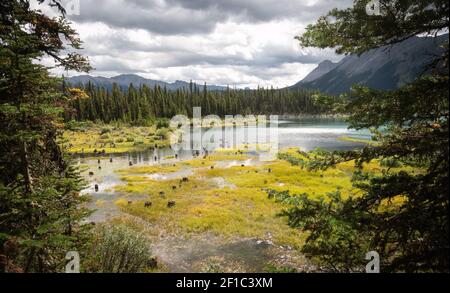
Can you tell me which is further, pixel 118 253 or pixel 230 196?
pixel 230 196

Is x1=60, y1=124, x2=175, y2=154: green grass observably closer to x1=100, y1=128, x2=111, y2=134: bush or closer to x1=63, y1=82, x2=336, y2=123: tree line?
x1=100, y1=128, x2=111, y2=134: bush

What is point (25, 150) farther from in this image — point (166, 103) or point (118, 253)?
point (166, 103)

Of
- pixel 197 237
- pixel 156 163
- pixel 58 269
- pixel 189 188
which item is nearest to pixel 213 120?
pixel 156 163

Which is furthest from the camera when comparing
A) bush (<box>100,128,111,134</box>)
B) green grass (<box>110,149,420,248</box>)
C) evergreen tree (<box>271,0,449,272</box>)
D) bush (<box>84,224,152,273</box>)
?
bush (<box>100,128,111,134</box>)

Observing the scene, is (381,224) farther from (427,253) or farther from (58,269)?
(58,269)

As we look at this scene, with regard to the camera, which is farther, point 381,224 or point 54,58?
point 54,58

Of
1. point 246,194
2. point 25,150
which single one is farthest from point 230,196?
point 25,150

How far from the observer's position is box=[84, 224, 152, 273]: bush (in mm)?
13031

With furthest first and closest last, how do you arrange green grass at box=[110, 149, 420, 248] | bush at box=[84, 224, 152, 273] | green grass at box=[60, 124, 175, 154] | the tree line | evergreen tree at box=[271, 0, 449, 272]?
the tree line, green grass at box=[60, 124, 175, 154], green grass at box=[110, 149, 420, 248], bush at box=[84, 224, 152, 273], evergreen tree at box=[271, 0, 449, 272]

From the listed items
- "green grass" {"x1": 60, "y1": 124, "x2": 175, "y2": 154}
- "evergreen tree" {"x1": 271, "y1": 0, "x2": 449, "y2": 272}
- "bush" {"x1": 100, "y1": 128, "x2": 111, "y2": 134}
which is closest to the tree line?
"green grass" {"x1": 60, "y1": 124, "x2": 175, "y2": 154}

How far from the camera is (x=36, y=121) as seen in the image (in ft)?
26.5

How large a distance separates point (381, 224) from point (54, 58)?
1154 centimetres

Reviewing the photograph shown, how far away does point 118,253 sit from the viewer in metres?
13.9

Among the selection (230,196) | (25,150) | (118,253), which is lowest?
(230,196)
